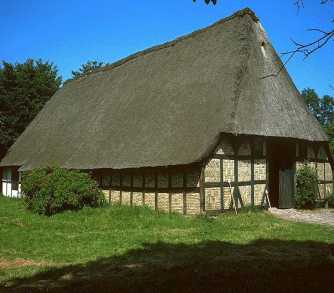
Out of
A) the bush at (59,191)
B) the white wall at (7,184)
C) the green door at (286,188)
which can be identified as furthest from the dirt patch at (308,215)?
the white wall at (7,184)

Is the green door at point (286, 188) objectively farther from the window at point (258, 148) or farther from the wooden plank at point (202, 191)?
the wooden plank at point (202, 191)

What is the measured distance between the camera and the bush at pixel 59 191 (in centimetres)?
1570

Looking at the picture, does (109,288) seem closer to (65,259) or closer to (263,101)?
(65,259)

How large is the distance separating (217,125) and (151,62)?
9455mm

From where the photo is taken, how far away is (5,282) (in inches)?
267

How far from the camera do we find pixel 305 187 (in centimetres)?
1767

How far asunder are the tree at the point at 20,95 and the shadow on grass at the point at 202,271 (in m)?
26.2

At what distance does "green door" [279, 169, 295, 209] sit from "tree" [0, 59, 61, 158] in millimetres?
22585

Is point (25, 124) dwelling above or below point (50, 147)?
above

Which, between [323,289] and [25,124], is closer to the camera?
[323,289]

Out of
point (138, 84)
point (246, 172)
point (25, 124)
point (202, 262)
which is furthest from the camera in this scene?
point (25, 124)

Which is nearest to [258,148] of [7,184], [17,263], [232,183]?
[232,183]

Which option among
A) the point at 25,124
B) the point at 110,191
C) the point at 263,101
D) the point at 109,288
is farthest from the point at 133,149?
the point at 25,124

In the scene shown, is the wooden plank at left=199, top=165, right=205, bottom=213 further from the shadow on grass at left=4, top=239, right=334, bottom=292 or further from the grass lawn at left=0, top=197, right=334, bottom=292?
the shadow on grass at left=4, top=239, right=334, bottom=292
